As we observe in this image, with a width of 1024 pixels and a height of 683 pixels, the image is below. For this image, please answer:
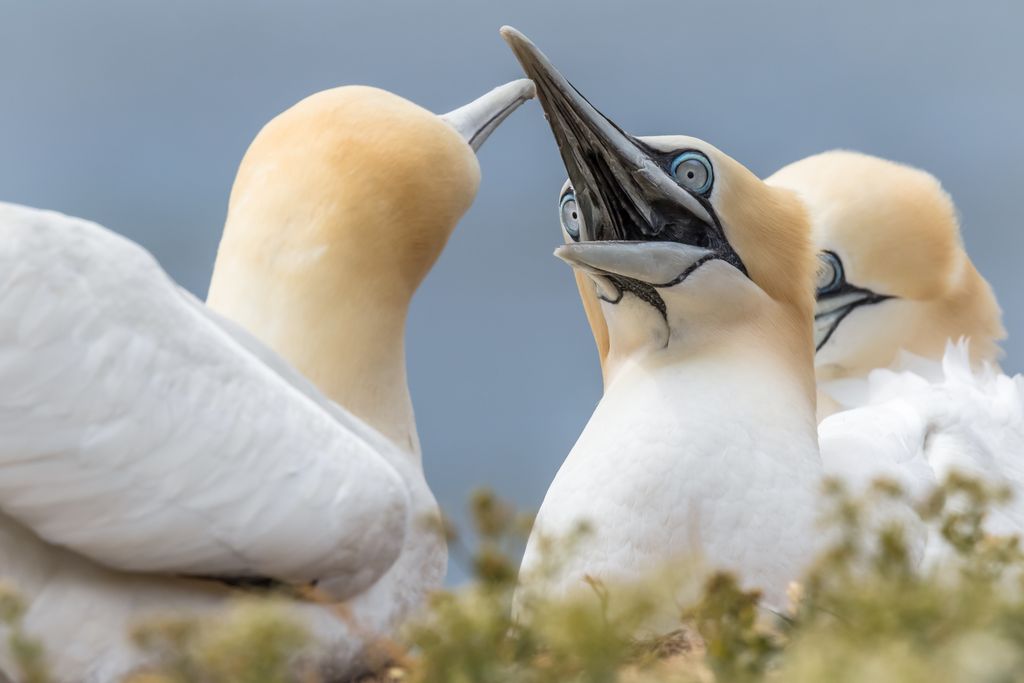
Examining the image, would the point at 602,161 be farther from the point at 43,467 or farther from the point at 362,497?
the point at 43,467

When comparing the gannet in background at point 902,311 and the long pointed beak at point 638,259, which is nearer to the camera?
the long pointed beak at point 638,259

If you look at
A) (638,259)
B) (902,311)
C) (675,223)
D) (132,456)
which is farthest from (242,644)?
(902,311)

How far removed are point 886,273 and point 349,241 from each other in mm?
2713

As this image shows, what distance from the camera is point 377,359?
4496 mm

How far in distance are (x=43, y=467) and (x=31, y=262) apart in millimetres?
439

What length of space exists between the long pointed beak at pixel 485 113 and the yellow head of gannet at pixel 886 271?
1306 mm

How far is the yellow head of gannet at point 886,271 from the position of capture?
6195mm

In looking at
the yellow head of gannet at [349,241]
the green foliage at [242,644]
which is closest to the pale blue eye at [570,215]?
the yellow head of gannet at [349,241]

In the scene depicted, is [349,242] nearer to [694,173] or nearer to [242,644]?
[694,173]

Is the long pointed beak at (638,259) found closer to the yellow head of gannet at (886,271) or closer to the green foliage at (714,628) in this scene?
the green foliage at (714,628)

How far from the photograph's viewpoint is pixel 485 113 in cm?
520

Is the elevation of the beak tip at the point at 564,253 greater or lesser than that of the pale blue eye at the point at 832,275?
greater

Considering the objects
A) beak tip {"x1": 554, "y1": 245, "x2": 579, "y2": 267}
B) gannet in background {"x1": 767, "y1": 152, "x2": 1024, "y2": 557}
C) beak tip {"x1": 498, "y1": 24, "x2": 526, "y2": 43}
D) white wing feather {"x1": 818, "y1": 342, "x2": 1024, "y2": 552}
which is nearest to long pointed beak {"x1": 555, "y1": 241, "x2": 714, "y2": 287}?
beak tip {"x1": 554, "y1": 245, "x2": 579, "y2": 267}

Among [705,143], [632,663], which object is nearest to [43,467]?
[632,663]
